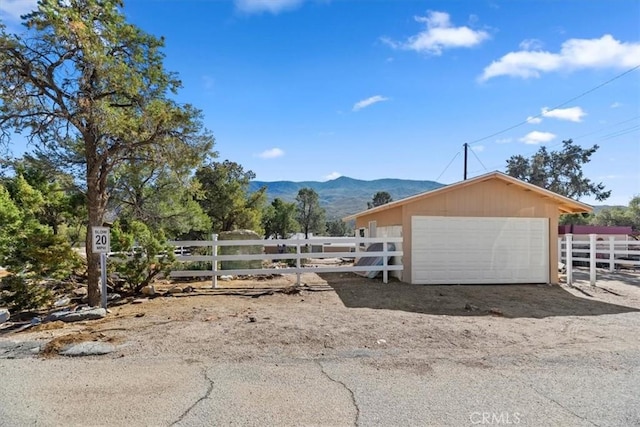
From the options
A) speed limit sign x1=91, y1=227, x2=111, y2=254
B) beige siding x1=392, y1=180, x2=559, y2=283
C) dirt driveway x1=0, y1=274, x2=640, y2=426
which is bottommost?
dirt driveway x1=0, y1=274, x2=640, y2=426

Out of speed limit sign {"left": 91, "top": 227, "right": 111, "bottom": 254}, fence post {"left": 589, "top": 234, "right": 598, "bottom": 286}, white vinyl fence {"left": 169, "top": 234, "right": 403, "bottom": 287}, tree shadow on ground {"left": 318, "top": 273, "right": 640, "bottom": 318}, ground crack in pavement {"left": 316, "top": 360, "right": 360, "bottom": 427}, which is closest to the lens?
ground crack in pavement {"left": 316, "top": 360, "right": 360, "bottom": 427}

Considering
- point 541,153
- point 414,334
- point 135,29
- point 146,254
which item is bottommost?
point 414,334

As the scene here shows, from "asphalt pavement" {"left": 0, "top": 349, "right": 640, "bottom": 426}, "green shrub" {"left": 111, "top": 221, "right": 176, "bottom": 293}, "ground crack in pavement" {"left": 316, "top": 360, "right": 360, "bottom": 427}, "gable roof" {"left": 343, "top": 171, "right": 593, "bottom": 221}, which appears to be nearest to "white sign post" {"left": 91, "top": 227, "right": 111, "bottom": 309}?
"green shrub" {"left": 111, "top": 221, "right": 176, "bottom": 293}

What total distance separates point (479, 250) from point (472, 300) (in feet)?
10.6

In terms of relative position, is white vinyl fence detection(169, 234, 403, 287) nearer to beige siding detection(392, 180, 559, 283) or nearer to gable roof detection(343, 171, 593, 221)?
beige siding detection(392, 180, 559, 283)

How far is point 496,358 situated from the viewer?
504cm

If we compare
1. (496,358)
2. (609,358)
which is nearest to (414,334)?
(496,358)

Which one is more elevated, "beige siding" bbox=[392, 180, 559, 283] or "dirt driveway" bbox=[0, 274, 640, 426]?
"beige siding" bbox=[392, 180, 559, 283]

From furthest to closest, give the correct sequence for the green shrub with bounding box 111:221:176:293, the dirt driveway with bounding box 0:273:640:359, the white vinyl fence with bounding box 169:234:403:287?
the white vinyl fence with bounding box 169:234:403:287 → the green shrub with bounding box 111:221:176:293 → the dirt driveway with bounding box 0:273:640:359

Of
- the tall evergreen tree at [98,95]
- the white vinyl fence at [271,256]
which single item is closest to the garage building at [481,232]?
the white vinyl fence at [271,256]

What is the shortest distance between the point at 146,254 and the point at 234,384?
6085mm

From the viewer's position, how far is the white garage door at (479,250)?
11961mm

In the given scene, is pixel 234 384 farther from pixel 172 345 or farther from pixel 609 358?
pixel 609 358

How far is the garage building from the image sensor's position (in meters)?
11.9
